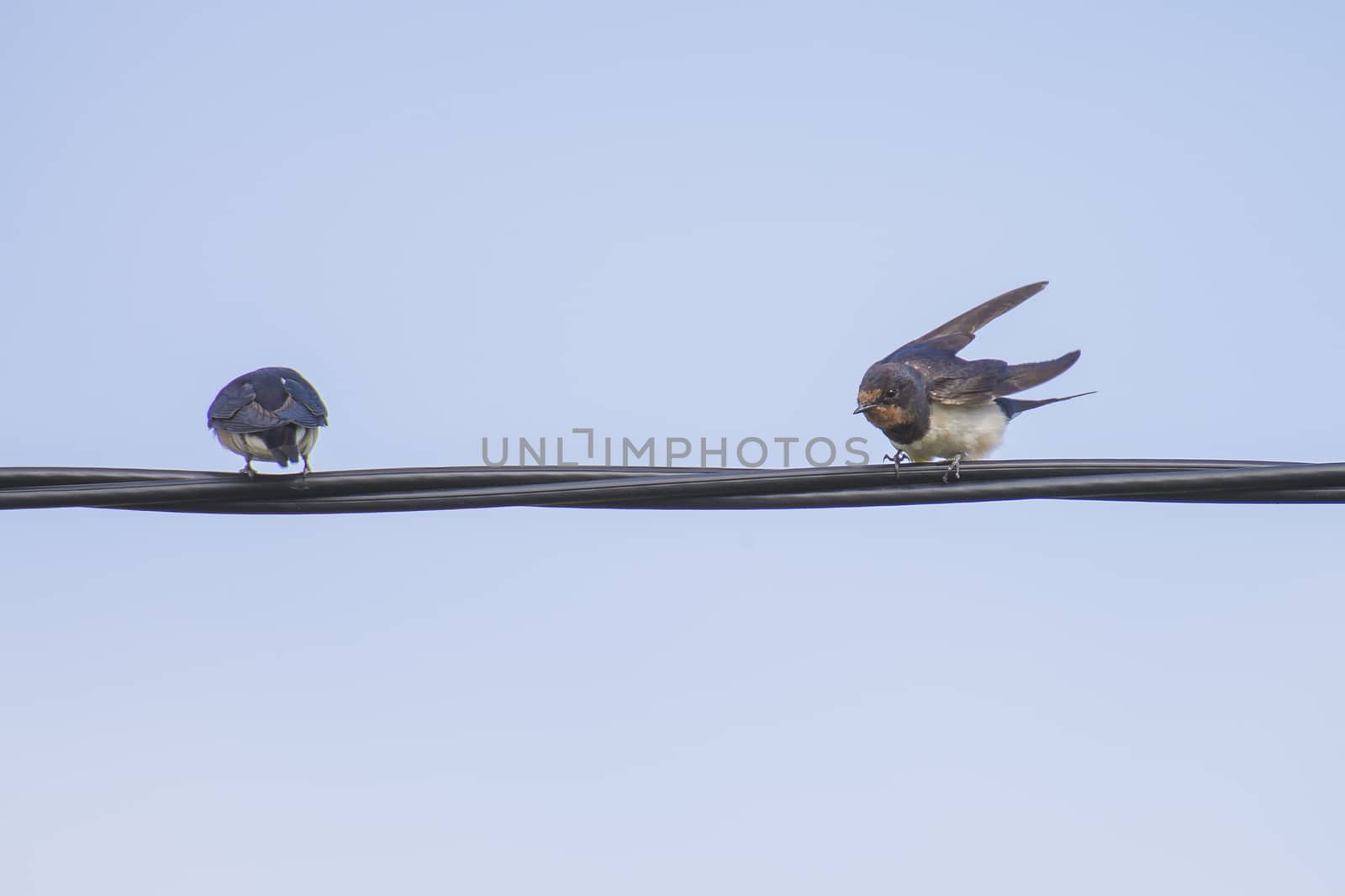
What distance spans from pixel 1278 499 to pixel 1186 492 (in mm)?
238

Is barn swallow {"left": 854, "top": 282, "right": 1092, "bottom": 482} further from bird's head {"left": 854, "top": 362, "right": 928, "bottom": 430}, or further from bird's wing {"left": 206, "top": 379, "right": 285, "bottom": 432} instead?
bird's wing {"left": 206, "top": 379, "right": 285, "bottom": 432}

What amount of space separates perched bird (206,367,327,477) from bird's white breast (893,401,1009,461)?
2541 millimetres

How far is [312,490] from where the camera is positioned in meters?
4.09

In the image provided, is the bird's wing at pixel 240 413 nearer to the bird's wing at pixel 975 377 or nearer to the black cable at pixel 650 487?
the black cable at pixel 650 487

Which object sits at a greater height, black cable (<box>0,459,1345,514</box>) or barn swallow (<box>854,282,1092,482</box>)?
barn swallow (<box>854,282,1092,482</box>)

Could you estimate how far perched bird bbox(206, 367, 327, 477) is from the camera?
559cm

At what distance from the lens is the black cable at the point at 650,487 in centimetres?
389

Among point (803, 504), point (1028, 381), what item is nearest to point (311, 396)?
point (803, 504)

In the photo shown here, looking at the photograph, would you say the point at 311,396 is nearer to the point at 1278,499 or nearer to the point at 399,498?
the point at 399,498

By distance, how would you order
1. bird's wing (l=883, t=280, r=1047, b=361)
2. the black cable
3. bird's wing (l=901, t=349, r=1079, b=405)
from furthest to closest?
bird's wing (l=883, t=280, r=1047, b=361)
bird's wing (l=901, t=349, r=1079, b=405)
the black cable

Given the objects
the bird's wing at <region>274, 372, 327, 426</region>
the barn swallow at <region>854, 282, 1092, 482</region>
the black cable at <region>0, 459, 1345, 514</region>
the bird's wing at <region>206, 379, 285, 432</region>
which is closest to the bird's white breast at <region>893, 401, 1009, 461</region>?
the barn swallow at <region>854, 282, 1092, 482</region>

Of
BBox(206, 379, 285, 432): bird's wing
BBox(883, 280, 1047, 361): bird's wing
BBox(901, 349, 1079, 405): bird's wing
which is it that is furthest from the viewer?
BBox(883, 280, 1047, 361): bird's wing

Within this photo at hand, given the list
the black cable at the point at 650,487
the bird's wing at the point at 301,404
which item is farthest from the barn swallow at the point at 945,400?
the bird's wing at the point at 301,404

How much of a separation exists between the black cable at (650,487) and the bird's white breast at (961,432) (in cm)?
204
